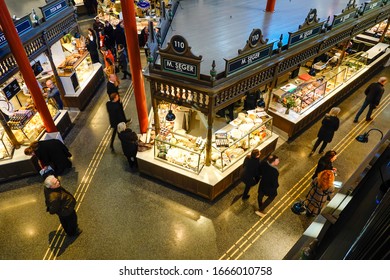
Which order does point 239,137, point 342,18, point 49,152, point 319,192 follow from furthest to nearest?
1. point 342,18
2. point 239,137
3. point 49,152
4. point 319,192

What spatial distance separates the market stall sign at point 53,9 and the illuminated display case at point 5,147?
3753mm

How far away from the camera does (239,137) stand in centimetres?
707

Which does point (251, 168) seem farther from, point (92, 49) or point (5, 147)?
point (92, 49)

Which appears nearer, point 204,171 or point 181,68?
point 181,68

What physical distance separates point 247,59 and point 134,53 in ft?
9.45

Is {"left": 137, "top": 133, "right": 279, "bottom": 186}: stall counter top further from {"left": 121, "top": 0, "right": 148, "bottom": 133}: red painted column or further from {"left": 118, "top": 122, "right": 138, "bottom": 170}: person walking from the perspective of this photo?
{"left": 121, "top": 0, "right": 148, "bottom": 133}: red painted column

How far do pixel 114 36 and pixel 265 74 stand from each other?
27.8ft

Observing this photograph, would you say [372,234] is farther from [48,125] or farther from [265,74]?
[48,125]

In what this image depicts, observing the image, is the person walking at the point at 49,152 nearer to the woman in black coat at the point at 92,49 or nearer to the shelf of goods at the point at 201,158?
the shelf of goods at the point at 201,158

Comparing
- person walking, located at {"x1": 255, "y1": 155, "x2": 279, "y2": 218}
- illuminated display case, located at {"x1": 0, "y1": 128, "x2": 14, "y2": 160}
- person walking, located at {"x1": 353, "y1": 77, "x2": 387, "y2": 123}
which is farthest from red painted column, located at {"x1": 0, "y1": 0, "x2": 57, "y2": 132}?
person walking, located at {"x1": 353, "y1": 77, "x2": 387, "y2": 123}

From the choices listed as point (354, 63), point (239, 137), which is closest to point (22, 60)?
point (239, 137)

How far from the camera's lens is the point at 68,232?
19.5ft

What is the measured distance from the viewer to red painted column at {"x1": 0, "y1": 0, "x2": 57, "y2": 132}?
589 cm

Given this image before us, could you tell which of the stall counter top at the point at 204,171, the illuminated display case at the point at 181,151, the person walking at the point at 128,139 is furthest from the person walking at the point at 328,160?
the person walking at the point at 128,139
